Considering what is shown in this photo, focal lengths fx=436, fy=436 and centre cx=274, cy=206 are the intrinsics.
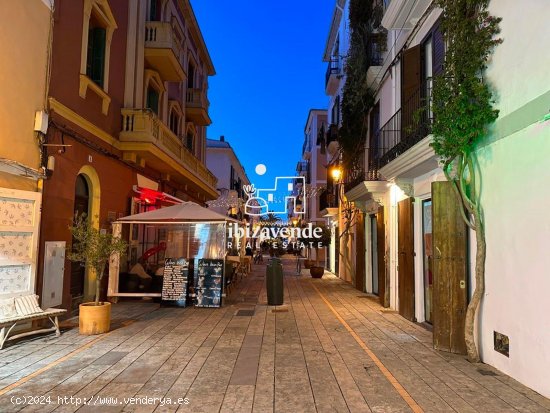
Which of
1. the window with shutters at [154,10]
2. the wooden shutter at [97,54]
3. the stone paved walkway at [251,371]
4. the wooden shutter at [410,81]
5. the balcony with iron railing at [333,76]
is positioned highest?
the balcony with iron railing at [333,76]

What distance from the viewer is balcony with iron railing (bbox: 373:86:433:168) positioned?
25.6 feet

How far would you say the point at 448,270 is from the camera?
21.6 feet

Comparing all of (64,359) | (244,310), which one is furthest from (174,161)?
(64,359)

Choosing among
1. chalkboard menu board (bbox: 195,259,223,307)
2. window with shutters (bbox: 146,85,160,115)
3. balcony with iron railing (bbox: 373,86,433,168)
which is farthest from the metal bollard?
window with shutters (bbox: 146,85,160,115)

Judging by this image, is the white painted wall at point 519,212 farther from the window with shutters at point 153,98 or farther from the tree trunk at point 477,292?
the window with shutters at point 153,98

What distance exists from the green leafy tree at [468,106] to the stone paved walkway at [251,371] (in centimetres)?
130

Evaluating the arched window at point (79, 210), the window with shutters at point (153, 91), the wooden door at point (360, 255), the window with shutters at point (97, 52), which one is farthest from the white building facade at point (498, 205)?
the window with shutters at point (153, 91)

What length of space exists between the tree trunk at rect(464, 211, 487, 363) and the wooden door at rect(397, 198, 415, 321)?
10.1 ft

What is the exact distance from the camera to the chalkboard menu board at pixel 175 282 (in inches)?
421

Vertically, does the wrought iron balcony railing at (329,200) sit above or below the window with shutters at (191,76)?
below

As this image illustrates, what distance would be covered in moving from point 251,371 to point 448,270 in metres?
3.31

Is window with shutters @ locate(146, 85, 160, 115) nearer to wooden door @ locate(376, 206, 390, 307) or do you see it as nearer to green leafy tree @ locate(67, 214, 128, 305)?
green leafy tree @ locate(67, 214, 128, 305)

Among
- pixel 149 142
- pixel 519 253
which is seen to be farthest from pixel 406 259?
pixel 149 142

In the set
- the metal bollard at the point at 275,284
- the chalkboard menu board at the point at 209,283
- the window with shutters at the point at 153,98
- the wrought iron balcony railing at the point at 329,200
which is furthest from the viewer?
the wrought iron balcony railing at the point at 329,200
